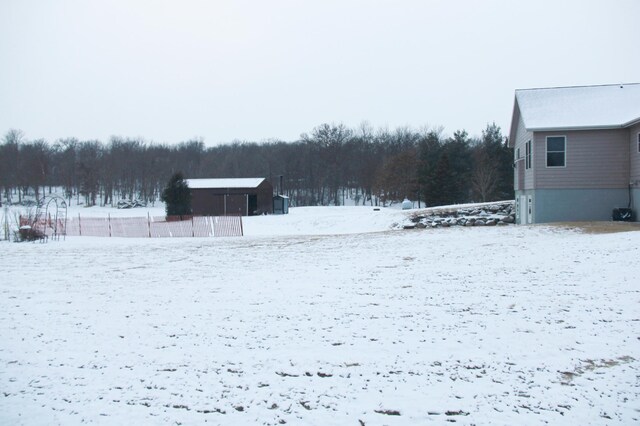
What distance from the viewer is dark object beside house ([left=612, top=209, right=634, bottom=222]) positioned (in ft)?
66.1

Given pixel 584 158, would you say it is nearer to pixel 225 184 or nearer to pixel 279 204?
pixel 279 204

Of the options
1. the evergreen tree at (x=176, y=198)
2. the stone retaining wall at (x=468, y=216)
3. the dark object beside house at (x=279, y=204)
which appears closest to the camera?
the stone retaining wall at (x=468, y=216)

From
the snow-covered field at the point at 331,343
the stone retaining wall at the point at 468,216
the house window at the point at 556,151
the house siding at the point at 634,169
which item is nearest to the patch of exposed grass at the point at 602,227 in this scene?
the house siding at the point at 634,169

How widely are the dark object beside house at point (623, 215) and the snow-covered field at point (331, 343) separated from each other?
8.67 metres

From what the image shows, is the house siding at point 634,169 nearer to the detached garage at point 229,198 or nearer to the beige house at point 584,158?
the beige house at point 584,158

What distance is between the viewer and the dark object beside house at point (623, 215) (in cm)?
2014

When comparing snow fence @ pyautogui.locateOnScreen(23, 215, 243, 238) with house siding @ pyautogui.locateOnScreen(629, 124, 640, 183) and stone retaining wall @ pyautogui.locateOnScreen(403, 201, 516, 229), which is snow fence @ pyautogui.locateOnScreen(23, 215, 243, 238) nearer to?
stone retaining wall @ pyautogui.locateOnScreen(403, 201, 516, 229)

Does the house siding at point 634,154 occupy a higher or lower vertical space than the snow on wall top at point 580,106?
lower

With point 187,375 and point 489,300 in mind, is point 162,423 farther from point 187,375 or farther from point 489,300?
point 489,300

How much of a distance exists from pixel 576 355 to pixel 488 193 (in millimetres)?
43935

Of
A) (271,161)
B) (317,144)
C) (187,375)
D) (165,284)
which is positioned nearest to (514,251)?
(165,284)

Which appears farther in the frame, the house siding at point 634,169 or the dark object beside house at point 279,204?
the dark object beside house at point 279,204

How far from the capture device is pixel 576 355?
19.0ft

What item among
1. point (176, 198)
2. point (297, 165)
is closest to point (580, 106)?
point (176, 198)
